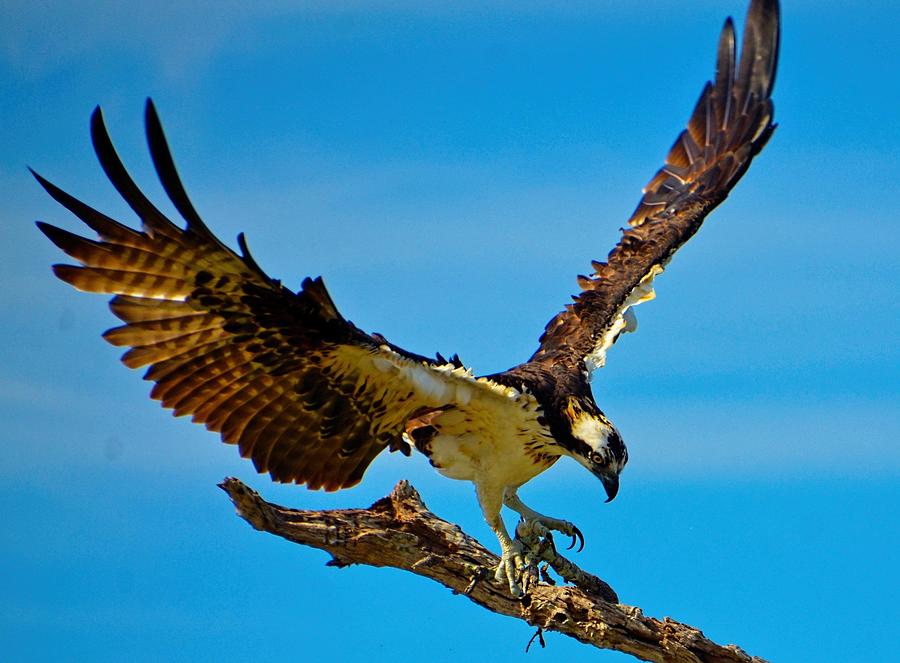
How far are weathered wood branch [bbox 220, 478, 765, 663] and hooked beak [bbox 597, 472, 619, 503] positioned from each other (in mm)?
839

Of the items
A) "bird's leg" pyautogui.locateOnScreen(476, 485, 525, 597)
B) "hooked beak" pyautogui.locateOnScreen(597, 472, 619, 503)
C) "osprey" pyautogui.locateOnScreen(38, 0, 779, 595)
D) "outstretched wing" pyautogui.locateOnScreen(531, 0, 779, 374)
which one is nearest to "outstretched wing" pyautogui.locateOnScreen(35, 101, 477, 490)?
"osprey" pyautogui.locateOnScreen(38, 0, 779, 595)

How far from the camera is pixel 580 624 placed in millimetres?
8836

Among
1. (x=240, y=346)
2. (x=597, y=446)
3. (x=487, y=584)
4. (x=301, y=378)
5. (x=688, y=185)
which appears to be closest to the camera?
(x=240, y=346)

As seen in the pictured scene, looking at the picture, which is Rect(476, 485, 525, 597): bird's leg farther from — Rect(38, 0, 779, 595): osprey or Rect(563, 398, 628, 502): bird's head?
Rect(563, 398, 628, 502): bird's head

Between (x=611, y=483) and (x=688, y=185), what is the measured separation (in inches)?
187

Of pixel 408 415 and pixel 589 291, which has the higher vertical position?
pixel 589 291

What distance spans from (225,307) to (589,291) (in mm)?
4109

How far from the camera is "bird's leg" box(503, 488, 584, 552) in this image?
924cm

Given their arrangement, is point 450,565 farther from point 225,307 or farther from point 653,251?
point 653,251

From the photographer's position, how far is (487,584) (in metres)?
8.95

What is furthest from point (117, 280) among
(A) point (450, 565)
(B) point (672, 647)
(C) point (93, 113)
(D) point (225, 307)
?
(B) point (672, 647)

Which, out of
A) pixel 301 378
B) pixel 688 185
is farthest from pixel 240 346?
pixel 688 185

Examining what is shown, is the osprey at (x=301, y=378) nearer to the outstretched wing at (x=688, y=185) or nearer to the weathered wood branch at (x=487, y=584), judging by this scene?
the weathered wood branch at (x=487, y=584)

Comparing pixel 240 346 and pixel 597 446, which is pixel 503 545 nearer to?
pixel 597 446
